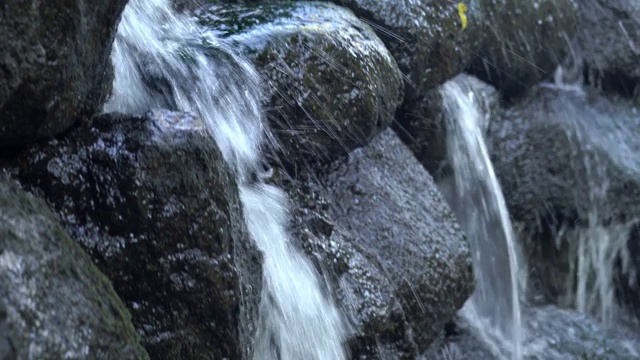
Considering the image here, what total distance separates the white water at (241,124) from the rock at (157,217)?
0.60m

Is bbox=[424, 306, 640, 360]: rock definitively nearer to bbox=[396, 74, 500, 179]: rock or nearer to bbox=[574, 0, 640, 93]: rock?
bbox=[396, 74, 500, 179]: rock

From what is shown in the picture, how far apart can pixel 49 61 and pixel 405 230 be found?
85.5 inches

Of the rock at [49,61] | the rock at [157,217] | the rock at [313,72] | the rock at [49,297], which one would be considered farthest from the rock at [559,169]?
the rock at [49,297]

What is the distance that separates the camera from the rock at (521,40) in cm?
558

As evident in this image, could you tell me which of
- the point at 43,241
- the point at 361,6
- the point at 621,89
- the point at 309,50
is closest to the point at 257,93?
the point at 309,50

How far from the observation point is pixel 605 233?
5.96 metres

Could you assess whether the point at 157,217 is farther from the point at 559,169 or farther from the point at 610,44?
the point at 610,44

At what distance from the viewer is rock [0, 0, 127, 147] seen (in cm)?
193

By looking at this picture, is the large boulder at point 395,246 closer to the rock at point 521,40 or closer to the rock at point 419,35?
the rock at point 419,35

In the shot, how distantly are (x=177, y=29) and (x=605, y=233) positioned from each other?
11.9 feet

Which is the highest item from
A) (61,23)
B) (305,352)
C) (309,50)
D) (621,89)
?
(61,23)

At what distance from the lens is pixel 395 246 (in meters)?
3.79

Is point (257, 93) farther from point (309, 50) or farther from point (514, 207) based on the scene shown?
point (514, 207)

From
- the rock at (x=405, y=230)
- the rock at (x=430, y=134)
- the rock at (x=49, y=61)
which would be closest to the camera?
the rock at (x=49, y=61)
